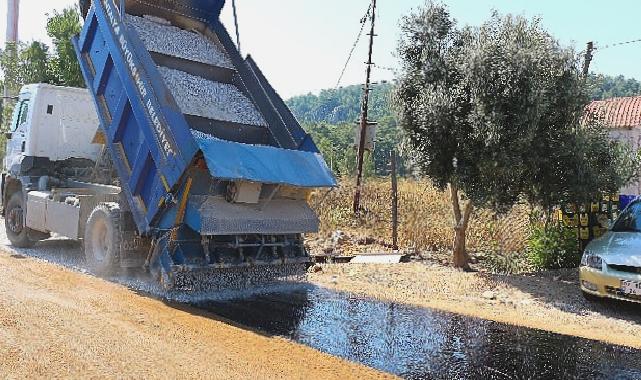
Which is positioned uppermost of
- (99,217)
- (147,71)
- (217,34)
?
(217,34)

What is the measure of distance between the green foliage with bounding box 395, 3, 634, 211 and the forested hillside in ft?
1.95

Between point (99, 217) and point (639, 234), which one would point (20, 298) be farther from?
point (639, 234)

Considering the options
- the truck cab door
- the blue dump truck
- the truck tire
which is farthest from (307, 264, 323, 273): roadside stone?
the truck cab door

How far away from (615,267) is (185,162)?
5.37 metres

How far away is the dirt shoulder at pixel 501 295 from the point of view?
6770 millimetres

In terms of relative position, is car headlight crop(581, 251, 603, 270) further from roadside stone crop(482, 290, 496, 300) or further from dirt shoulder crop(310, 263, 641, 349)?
roadside stone crop(482, 290, 496, 300)

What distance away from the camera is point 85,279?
301 inches

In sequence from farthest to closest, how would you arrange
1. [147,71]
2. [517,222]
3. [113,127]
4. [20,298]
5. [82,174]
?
[517,222] → [82,174] → [113,127] → [147,71] → [20,298]

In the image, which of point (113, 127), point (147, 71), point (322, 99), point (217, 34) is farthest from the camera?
point (322, 99)

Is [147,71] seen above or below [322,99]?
below

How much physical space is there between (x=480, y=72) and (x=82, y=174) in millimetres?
6977

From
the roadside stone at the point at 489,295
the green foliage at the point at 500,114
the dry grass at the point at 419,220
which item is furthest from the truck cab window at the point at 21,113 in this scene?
the roadside stone at the point at 489,295

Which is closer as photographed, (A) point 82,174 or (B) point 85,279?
(B) point 85,279

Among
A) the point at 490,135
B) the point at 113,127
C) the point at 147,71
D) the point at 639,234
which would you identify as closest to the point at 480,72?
the point at 490,135
